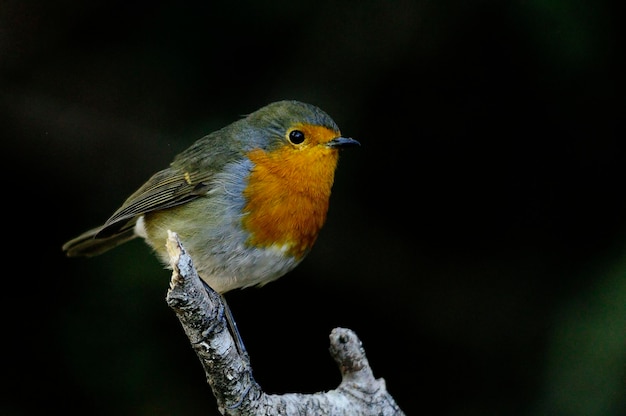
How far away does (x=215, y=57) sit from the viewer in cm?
470

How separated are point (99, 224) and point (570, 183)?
233 cm

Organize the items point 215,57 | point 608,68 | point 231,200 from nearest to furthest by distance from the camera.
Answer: point 231,200, point 608,68, point 215,57

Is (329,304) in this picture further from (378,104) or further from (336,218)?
(378,104)

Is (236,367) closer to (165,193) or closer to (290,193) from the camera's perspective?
(290,193)

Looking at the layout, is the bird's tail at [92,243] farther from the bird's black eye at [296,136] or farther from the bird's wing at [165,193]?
the bird's black eye at [296,136]

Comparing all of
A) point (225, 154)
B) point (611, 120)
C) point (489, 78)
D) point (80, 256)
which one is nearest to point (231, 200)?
point (225, 154)

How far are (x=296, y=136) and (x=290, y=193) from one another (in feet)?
0.94

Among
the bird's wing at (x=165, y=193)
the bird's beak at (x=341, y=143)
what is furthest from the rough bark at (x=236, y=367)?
the bird's beak at (x=341, y=143)

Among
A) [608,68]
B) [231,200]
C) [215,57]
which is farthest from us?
[215,57]

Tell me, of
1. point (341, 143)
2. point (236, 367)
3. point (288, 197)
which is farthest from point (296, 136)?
point (236, 367)

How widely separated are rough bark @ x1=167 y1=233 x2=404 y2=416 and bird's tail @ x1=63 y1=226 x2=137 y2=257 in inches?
42.2

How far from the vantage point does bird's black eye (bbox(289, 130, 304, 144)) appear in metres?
3.92

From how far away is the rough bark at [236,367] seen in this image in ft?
9.77

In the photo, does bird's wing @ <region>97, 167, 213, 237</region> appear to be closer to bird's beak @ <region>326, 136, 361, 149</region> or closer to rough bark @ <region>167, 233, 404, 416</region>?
bird's beak @ <region>326, 136, 361, 149</region>
